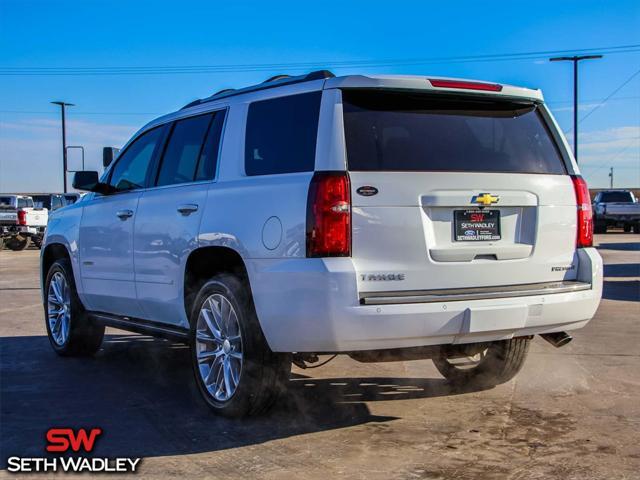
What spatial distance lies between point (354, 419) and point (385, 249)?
49.9 inches

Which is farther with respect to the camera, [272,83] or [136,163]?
[136,163]

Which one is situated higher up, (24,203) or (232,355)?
(24,203)

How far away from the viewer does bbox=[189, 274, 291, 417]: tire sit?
482 centimetres

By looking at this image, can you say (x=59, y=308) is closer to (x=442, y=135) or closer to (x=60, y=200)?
(x=442, y=135)

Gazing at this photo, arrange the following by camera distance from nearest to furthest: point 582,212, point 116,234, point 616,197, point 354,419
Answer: point 354,419, point 582,212, point 116,234, point 616,197

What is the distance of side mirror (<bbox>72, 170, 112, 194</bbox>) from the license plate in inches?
132

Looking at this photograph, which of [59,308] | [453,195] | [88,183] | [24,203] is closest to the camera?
[453,195]

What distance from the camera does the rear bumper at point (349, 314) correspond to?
4340 millimetres

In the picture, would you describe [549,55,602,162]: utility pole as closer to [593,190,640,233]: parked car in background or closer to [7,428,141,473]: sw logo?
[593,190,640,233]: parked car in background

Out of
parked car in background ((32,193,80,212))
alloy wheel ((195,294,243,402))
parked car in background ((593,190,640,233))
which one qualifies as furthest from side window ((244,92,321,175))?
parked car in background ((593,190,640,233))

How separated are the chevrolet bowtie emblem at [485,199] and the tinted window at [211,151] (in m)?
1.76

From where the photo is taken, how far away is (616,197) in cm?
3584

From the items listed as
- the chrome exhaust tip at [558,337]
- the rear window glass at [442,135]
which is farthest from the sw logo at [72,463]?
the chrome exhaust tip at [558,337]

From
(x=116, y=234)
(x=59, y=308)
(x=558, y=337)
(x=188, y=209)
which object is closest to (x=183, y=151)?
(x=188, y=209)
